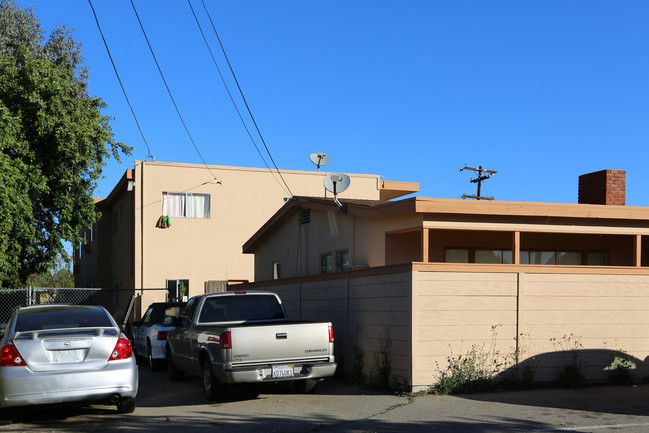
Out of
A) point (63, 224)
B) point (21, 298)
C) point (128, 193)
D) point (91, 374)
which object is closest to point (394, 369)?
point (91, 374)

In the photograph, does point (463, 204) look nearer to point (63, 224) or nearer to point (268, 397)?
point (268, 397)

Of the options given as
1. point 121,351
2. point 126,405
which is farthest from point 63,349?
point 126,405

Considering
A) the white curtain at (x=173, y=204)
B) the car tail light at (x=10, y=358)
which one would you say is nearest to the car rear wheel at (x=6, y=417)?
the car tail light at (x=10, y=358)

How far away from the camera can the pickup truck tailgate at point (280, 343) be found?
10398 mm

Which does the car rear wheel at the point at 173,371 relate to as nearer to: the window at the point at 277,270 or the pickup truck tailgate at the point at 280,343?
the pickup truck tailgate at the point at 280,343

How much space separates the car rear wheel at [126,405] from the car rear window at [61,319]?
1.05 metres

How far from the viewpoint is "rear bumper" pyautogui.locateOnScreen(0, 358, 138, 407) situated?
8508mm

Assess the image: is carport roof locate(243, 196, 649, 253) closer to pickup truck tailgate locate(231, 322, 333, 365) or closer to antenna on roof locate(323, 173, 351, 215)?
antenna on roof locate(323, 173, 351, 215)

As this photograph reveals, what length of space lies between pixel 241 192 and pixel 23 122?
9.48 metres

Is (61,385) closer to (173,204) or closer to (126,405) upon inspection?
(126,405)

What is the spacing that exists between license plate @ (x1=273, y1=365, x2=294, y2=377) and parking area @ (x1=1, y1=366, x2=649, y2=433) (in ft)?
1.37

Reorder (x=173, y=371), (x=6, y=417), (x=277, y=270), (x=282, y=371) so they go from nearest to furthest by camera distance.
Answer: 1. (x=6, y=417)
2. (x=282, y=371)
3. (x=173, y=371)
4. (x=277, y=270)

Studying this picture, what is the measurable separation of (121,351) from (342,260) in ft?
25.5

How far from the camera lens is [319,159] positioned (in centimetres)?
1744
